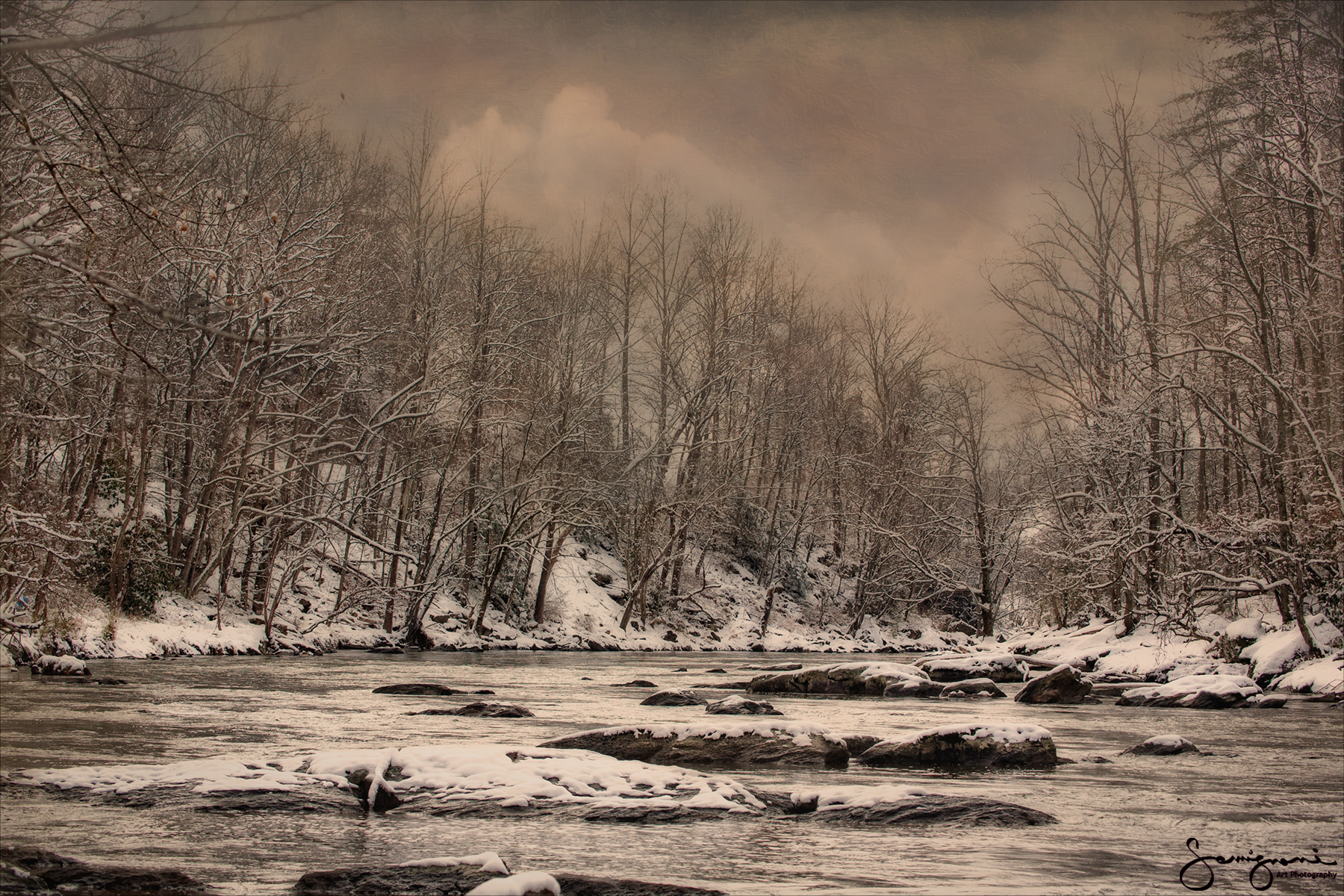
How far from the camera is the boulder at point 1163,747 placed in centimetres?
984

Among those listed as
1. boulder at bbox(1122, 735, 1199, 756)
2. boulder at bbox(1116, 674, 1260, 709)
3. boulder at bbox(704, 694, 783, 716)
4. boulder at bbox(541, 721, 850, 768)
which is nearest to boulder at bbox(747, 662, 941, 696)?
boulder at bbox(1116, 674, 1260, 709)

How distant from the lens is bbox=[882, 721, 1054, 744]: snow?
932cm

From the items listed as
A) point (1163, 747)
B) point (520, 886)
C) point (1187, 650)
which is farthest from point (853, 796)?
point (1187, 650)

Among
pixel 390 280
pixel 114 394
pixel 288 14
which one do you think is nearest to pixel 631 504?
pixel 390 280

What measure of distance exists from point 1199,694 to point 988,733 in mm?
7253

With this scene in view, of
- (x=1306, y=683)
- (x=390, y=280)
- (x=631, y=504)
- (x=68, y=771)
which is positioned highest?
(x=390, y=280)

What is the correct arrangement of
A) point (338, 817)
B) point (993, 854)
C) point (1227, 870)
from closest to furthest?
1. point (1227, 870)
2. point (993, 854)
3. point (338, 817)

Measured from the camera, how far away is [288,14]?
286cm

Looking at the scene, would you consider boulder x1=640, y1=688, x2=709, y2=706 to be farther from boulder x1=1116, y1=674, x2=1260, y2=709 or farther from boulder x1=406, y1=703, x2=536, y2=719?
boulder x1=1116, y1=674, x2=1260, y2=709

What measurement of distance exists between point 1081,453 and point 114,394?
21145mm

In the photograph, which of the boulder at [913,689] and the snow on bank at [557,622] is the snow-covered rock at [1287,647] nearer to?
the boulder at [913,689]

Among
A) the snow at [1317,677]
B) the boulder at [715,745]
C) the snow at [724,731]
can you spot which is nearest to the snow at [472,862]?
the boulder at [715,745]

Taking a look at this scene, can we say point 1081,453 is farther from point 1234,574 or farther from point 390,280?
point 390,280

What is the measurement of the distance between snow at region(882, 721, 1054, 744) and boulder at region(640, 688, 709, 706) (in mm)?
4316
